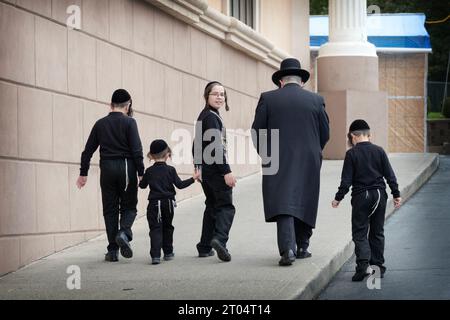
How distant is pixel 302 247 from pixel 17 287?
2.78 m

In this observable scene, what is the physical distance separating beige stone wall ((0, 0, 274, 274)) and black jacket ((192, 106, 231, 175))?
5.93ft

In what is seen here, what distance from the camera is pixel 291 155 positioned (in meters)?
9.98

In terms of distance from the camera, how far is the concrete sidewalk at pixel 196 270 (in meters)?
8.41

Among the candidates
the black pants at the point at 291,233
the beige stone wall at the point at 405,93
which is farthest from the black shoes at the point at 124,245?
the beige stone wall at the point at 405,93

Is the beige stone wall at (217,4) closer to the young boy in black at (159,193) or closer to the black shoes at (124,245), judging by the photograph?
the young boy in black at (159,193)

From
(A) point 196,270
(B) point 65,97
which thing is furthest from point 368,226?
(B) point 65,97

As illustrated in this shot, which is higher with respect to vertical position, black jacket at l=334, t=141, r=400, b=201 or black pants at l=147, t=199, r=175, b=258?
black jacket at l=334, t=141, r=400, b=201

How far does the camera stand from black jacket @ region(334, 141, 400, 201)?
9828mm

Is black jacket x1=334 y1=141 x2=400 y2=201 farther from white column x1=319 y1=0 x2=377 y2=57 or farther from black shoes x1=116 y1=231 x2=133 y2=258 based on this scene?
white column x1=319 y1=0 x2=377 y2=57

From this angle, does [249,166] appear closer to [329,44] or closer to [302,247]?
[329,44]

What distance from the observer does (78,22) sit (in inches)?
474

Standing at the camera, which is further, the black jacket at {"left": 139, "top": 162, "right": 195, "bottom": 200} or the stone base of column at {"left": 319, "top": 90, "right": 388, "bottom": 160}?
the stone base of column at {"left": 319, "top": 90, "right": 388, "bottom": 160}

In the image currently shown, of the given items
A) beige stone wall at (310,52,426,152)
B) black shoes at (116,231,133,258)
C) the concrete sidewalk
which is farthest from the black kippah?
beige stone wall at (310,52,426,152)

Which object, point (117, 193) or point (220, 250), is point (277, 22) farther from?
point (220, 250)
